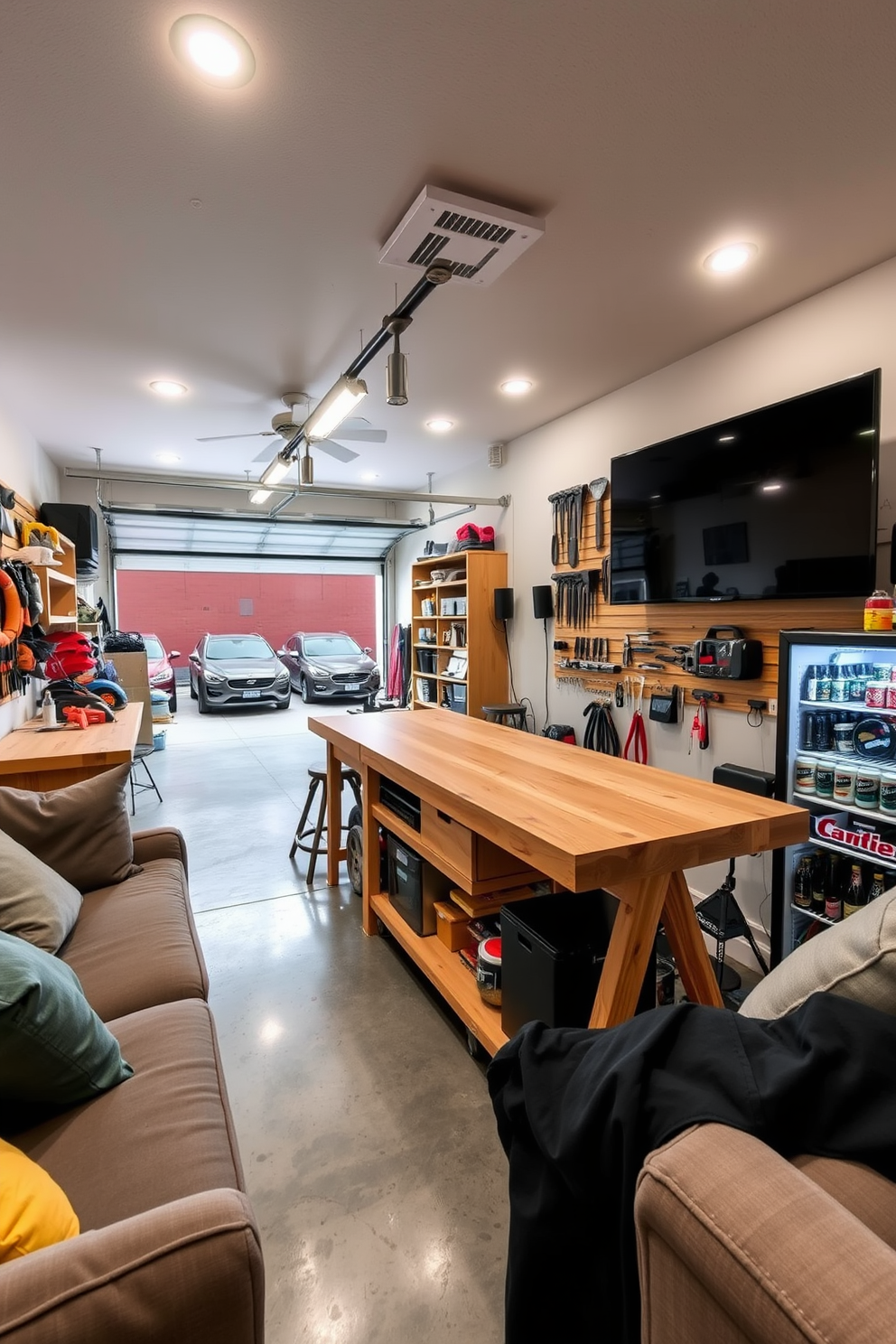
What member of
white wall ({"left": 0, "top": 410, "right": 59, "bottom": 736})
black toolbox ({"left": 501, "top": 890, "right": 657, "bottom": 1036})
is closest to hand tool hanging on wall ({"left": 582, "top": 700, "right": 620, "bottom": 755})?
black toolbox ({"left": 501, "top": 890, "right": 657, "bottom": 1036})

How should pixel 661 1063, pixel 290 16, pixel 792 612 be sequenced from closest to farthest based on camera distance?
pixel 661 1063 < pixel 290 16 < pixel 792 612

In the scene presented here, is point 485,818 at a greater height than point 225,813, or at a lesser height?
greater

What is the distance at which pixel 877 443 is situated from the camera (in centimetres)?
221

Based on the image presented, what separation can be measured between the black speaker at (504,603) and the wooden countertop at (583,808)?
2304 millimetres

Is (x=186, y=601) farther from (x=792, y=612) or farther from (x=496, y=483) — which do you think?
(x=792, y=612)

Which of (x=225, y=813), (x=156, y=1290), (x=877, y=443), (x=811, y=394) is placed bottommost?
(x=225, y=813)

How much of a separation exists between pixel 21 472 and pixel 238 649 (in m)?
5.62

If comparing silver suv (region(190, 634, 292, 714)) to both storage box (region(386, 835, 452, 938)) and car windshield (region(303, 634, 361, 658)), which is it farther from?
storage box (region(386, 835, 452, 938))

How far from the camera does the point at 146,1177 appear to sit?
1047 mm

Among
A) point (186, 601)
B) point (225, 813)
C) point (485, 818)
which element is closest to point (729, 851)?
point (485, 818)

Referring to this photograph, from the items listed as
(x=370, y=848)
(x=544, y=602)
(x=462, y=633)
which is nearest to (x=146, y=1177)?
(x=370, y=848)

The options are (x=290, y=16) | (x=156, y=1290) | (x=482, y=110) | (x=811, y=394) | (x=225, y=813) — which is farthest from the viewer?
(x=225, y=813)

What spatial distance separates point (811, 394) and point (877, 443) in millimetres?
351

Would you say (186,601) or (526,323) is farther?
(186,601)
